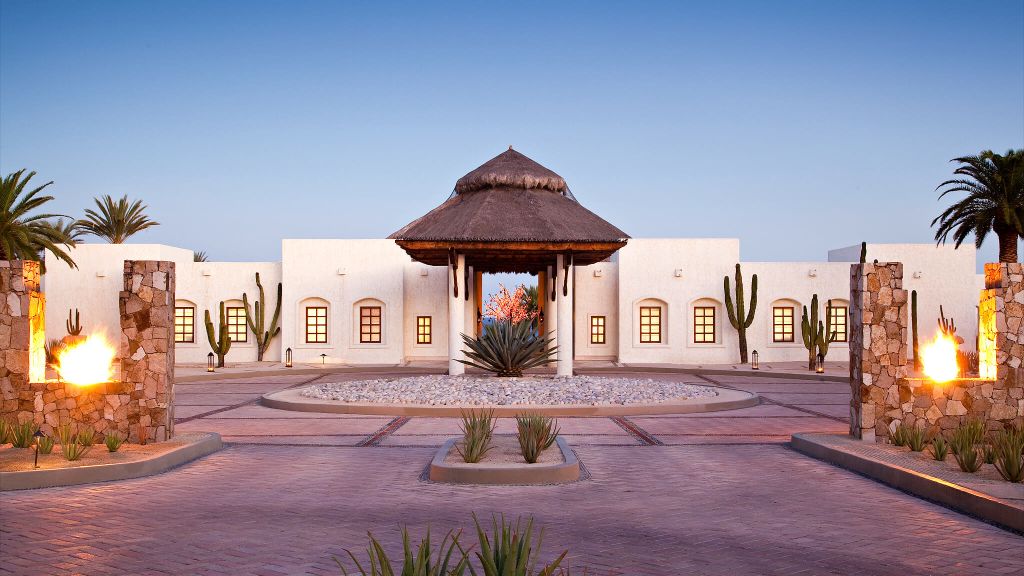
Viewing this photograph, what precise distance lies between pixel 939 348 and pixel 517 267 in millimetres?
16486

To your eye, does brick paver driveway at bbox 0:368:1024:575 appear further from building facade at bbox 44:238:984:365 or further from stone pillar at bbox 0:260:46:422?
building facade at bbox 44:238:984:365

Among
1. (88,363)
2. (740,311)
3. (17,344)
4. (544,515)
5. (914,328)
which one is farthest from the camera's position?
(740,311)

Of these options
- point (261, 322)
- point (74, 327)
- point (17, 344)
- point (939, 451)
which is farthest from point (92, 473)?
point (74, 327)

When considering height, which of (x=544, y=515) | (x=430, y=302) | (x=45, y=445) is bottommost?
(x=544, y=515)

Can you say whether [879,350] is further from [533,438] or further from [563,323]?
[563,323]

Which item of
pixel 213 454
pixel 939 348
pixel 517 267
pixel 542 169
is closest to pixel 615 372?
pixel 517 267

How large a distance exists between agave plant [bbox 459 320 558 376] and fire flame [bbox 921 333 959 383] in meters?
8.86

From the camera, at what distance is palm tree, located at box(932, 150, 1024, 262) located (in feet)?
85.9

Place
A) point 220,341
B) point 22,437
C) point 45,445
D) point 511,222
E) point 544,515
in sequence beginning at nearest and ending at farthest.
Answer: point 544,515 < point 45,445 < point 22,437 < point 511,222 < point 220,341

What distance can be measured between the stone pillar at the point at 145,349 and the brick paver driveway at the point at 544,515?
0.95 m

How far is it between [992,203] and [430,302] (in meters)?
18.8

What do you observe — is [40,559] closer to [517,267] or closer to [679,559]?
[679,559]

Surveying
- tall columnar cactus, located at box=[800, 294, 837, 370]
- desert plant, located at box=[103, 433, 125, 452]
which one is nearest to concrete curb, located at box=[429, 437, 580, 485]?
desert plant, located at box=[103, 433, 125, 452]

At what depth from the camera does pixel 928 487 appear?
7.66 m
